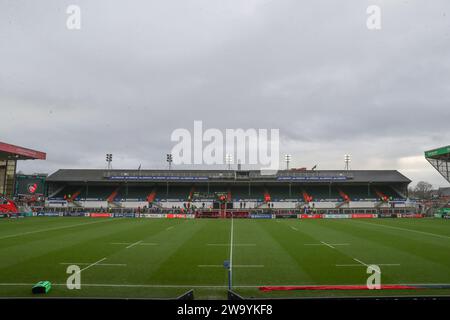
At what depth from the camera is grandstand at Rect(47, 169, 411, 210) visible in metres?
71.8

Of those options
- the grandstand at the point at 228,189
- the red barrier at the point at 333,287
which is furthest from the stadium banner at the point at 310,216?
the red barrier at the point at 333,287

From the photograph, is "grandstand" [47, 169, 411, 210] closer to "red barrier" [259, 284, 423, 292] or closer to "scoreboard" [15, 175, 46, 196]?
"scoreboard" [15, 175, 46, 196]

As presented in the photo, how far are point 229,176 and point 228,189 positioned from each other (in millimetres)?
3010

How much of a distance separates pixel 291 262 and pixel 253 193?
59555 mm

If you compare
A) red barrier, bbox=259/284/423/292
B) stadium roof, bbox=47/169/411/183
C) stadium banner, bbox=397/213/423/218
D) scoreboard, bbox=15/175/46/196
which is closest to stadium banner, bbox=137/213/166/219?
stadium roof, bbox=47/169/411/183

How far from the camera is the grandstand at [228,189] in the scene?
71.8 meters

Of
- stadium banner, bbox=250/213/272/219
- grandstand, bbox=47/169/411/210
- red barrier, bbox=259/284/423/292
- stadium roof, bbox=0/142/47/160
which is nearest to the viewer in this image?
red barrier, bbox=259/284/423/292

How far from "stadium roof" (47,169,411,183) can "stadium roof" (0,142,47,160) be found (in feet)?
50.6

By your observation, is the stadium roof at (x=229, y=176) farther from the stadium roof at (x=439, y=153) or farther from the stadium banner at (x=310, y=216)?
the stadium roof at (x=439, y=153)

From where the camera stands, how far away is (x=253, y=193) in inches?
3024

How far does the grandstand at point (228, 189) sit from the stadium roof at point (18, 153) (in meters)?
14.7

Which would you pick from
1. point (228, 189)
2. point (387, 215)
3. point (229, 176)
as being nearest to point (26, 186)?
point (228, 189)

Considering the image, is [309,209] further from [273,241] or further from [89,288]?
[89,288]
